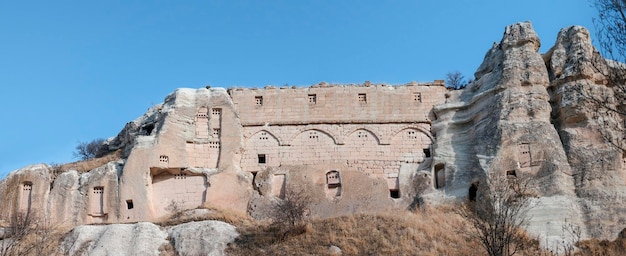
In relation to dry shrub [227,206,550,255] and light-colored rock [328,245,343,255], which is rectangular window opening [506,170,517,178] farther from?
light-colored rock [328,245,343,255]

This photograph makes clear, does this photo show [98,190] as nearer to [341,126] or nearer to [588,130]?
[341,126]

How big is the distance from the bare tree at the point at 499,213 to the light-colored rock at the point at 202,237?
6900 mm

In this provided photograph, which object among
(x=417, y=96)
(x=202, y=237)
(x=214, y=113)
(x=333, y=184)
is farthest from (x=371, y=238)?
(x=214, y=113)

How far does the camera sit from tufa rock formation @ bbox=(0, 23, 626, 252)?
25172mm

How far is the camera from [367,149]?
2872 centimetres

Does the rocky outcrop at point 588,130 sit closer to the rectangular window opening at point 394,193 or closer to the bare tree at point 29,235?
the rectangular window opening at point 394,193

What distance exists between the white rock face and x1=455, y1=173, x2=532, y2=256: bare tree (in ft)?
29.3

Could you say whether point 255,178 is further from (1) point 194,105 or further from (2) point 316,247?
(2) point 316,247

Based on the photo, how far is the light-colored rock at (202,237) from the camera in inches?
874

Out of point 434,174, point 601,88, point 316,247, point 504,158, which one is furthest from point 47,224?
point 601,88

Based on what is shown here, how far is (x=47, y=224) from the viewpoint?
25.6 m

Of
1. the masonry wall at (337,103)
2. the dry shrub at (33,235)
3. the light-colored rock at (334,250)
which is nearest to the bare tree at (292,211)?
the light-colored rock at (334,250)

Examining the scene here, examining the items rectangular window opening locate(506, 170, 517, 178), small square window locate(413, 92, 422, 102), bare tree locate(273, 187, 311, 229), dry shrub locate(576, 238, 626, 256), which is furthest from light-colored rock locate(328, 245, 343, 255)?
small square window locate(413, 92, 422, 102)

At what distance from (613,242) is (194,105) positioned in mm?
15145
